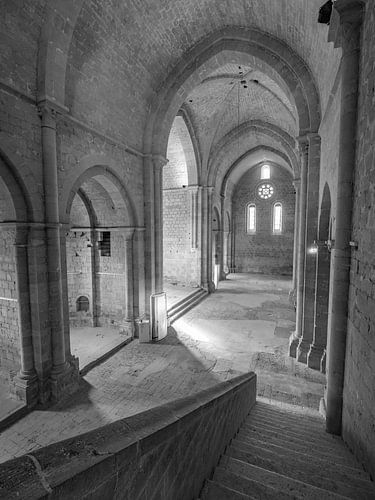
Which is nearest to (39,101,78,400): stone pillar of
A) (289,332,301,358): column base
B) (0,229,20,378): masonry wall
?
(0,229,20,378): masonry wall

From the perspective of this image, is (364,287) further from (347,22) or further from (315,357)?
(315,357)

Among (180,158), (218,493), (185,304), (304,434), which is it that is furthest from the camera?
(180,158)

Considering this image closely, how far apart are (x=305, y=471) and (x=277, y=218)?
2188cm

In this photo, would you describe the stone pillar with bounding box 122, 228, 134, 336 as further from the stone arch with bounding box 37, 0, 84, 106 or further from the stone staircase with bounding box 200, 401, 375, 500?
the stone staircase with bounding box 200, 401, 375, 500

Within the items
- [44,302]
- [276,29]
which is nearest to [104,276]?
[44,302]

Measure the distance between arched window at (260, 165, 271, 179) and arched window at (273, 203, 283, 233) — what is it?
8.41ft

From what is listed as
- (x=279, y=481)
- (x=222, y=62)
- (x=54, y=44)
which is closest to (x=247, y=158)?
(x=222, y=62)

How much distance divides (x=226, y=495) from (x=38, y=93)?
704 centimetres

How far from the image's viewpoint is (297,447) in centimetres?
325

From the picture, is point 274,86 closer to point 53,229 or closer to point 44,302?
point 53,229

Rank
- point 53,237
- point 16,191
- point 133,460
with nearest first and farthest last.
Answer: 1. point 133,460
2. point 16,191
3. point 53,237

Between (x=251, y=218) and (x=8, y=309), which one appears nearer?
(x=8, y=309)

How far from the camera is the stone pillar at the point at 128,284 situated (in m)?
8.95

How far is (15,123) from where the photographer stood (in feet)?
16.6
